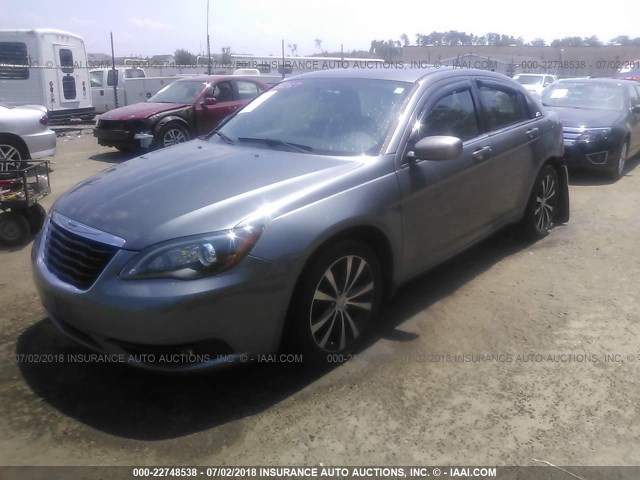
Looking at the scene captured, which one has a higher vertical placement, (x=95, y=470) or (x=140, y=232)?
(x=140, y=232)

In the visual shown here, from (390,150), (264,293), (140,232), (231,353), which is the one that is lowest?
(231,353)

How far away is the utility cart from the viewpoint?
18.2 feet

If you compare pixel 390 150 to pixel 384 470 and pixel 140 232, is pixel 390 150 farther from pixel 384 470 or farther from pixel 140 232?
pixel 384 470

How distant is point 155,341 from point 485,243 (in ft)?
12.8

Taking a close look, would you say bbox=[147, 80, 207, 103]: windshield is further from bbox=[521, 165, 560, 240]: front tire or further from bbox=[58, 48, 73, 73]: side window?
bbox=[521, 165, 560, 240]: front tire

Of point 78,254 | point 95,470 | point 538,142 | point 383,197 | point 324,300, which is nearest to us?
point 95,470

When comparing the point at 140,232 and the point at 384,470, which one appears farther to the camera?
the point at 140,232

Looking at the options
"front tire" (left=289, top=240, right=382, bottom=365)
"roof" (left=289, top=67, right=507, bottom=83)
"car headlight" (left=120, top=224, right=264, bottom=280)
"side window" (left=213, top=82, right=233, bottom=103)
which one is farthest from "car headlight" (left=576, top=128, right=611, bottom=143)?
"car headlight" (left=120, top=224, right=264, bottom=280)

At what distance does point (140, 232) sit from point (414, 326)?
2.00 metres

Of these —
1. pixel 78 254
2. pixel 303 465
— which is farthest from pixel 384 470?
pixel 78 254

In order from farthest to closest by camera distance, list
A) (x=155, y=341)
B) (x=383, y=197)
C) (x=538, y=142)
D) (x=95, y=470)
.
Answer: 1. (x=538, y=142)
2. (x=383, y=197)
3. (x=155, y=341)
4. (x=95, y=470)

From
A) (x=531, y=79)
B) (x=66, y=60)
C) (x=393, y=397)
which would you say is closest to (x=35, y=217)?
(x=393, y=397)

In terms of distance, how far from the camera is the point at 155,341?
2797mm

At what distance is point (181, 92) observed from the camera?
12000mm
